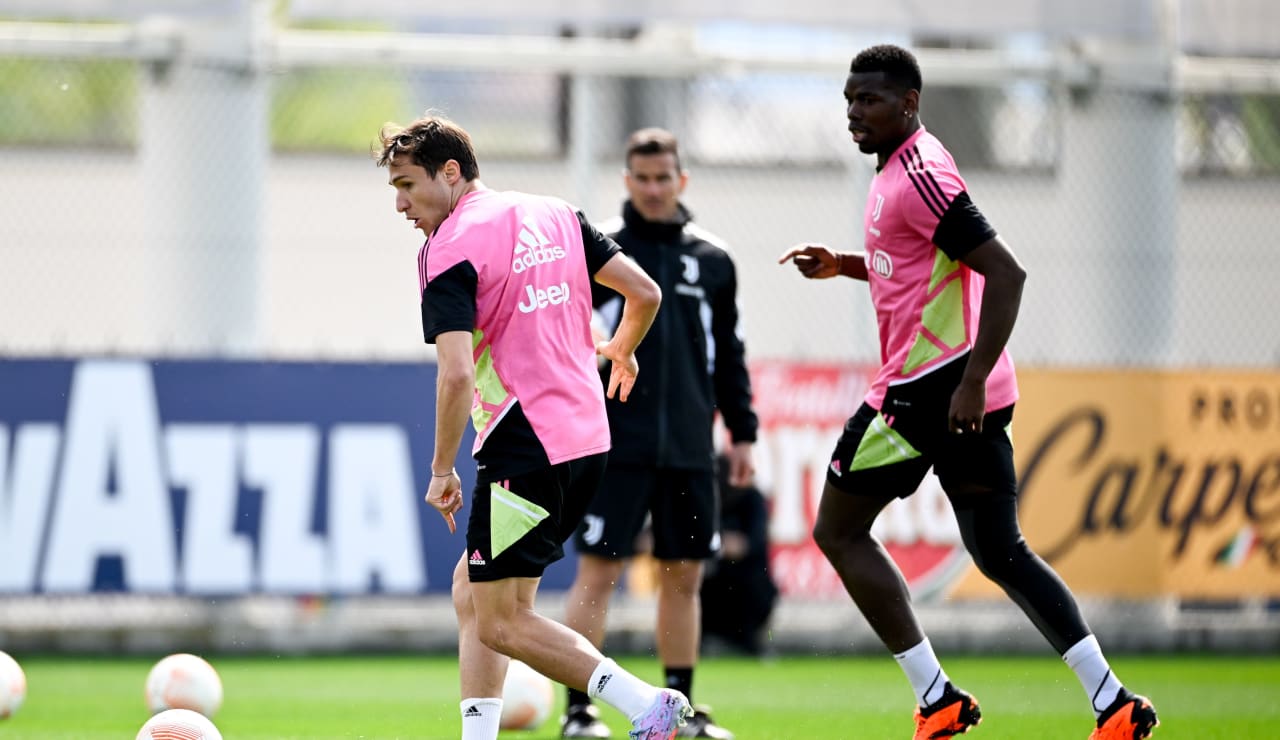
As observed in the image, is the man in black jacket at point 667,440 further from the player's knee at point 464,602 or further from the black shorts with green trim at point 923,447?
the player's knee at point 464,602

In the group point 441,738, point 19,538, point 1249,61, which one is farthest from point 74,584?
point 1249,61

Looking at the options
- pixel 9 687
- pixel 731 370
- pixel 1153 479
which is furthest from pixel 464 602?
pixel 1153 479

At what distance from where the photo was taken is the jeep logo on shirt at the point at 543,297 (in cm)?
539

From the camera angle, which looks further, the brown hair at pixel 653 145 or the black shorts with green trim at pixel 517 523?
the brown hair at pixel 653 145

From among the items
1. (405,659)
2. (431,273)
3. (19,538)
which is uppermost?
(431,273)

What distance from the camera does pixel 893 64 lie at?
235 inches

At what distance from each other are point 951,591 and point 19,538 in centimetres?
584

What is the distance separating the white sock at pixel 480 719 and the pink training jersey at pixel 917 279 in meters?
1.69

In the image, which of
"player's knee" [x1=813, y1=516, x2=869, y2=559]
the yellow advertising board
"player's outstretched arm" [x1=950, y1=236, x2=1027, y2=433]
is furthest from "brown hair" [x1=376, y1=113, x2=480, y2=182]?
the yellow advertising board

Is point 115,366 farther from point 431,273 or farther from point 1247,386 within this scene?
point 1247,386

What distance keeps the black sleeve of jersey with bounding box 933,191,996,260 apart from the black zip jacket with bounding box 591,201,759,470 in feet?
5.72

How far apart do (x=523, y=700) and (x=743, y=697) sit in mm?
2260

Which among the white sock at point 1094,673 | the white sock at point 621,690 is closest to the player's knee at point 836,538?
the white sock at point 1094,673

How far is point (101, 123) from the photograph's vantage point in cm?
1590
